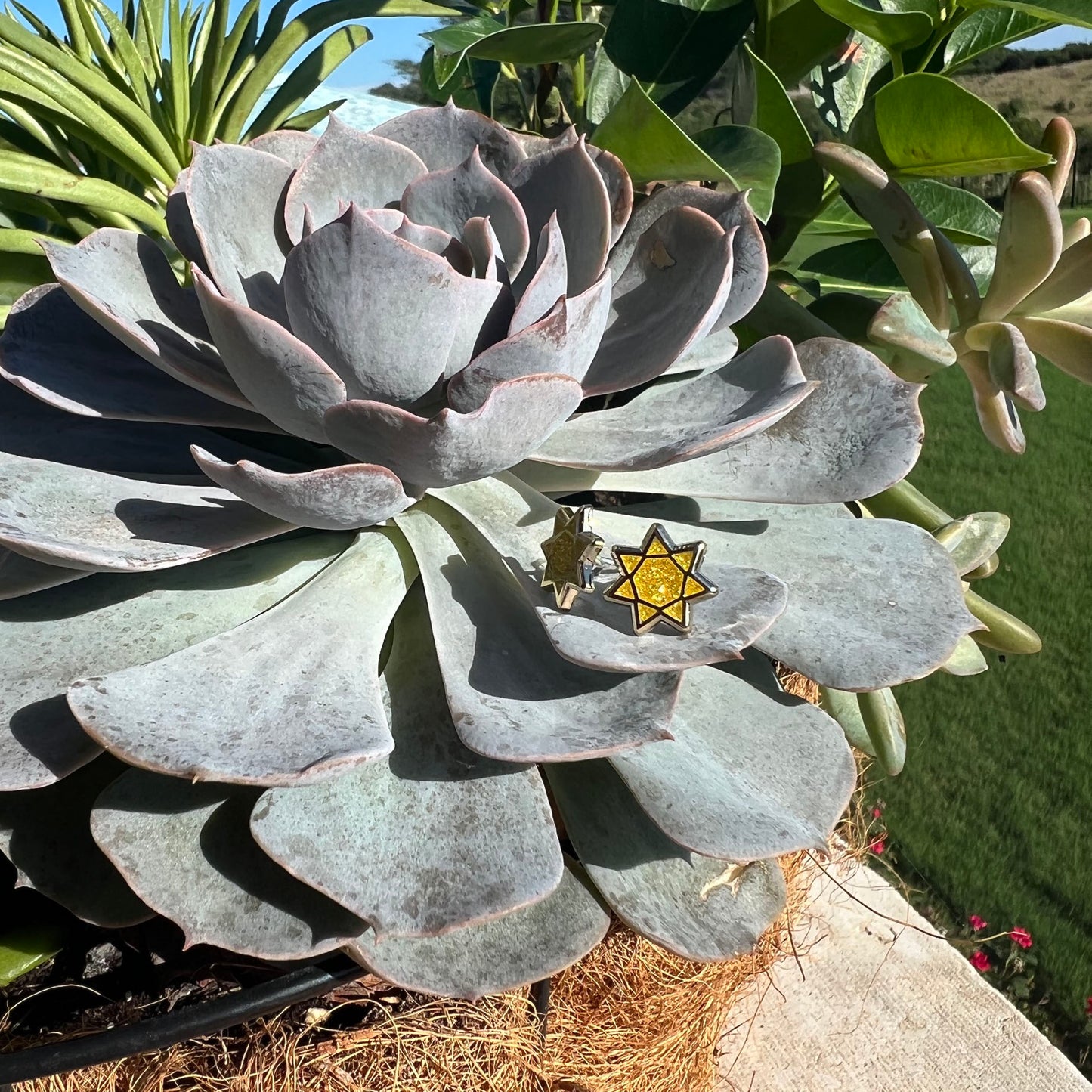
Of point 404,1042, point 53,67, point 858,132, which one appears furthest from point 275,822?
point 53,67

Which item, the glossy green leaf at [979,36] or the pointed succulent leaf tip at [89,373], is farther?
the glossy green leaf at [979,36]

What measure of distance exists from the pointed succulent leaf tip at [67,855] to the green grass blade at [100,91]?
61cm

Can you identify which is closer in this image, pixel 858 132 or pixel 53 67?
pixel 858 132

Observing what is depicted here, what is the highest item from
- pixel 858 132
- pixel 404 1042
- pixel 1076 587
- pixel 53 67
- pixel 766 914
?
pixel 858 132

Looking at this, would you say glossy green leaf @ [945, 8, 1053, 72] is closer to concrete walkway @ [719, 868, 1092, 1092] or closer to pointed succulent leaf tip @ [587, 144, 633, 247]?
pointed succulent leaf tip @ [587, 144, 633, 247]

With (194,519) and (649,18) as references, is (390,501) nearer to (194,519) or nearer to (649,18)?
(194,519)

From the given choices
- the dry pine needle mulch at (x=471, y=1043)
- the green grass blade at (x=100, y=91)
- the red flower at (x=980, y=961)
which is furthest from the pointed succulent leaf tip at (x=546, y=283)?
the red flower at (x=980, y=961)

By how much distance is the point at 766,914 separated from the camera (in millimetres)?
451

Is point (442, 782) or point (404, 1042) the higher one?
point (442, 782)

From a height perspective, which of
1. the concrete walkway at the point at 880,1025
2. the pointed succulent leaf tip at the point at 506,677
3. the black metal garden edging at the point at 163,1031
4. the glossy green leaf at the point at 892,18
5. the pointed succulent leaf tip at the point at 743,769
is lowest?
the concrete walkway at the point at 880,1025

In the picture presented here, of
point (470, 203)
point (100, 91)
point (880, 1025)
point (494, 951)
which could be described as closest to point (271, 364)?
point (470, 203)

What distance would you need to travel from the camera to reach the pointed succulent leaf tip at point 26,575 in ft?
1.32

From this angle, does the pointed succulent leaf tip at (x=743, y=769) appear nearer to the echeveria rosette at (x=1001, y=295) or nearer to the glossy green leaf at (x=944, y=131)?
the echeveria rosette at (x=1001, y=295)

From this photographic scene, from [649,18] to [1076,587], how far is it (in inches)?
93.0
